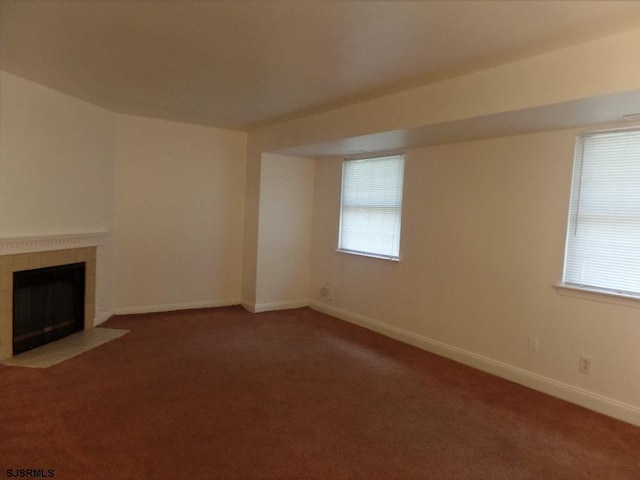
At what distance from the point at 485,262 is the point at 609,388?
4.41 feet

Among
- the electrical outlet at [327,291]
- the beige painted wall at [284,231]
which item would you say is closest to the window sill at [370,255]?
the electrical outlet at [327,291]

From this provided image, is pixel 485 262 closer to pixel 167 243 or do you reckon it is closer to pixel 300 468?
pixel 300 468

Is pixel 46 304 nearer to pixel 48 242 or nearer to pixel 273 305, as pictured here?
pixel 48 242

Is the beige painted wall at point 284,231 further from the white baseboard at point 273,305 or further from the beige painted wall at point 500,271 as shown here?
the beige painted wall at point 500,271

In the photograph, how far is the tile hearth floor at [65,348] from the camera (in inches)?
138

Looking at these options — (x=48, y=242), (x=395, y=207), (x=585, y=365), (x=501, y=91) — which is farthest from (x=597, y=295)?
(x=48, y=242)

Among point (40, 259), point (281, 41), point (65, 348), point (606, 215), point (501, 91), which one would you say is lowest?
point (65, 348)

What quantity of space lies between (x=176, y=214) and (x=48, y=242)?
165 cm

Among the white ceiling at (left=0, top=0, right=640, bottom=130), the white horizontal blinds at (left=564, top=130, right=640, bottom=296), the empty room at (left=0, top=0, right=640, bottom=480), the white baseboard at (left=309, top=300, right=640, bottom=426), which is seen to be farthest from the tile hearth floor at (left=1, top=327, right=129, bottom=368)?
the white horizontal blinds at (left=564, top=130, right=640, bottom=296)

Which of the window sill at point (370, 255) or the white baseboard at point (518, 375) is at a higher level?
the window sill at point (370, 255)

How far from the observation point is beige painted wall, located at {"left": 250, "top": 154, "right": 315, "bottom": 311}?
18.2 feet

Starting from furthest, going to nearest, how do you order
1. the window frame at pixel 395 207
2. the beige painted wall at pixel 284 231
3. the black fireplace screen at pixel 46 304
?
1. the beige painted wall at pixel 284 231
2. the window frame at pixel 395 207
3. the black fireplace screen at pixel 46 304

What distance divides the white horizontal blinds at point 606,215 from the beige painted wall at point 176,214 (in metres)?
4.19

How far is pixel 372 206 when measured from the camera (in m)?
5.03
